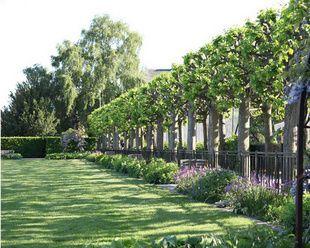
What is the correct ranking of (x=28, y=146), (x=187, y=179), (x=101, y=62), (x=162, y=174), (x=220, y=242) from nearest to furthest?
(x=220, y=242), (x=187, y=179), (x=162, y=174), (x=101, y=62), (x=28, y=146)

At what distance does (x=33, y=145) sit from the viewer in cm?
4356

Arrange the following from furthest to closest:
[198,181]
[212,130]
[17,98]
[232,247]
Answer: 1. [17,98]
2. [212,130]
3. [198,181]
4. [232,247]

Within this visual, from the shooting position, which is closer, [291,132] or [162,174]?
[291,132]

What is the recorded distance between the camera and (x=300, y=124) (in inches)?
159

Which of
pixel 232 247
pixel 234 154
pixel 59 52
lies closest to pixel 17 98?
pixel 59 52

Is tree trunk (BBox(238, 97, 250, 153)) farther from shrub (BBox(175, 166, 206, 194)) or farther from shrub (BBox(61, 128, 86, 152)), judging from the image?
shrub (BBox(61, 128, 86, 152))

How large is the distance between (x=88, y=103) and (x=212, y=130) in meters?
29.2

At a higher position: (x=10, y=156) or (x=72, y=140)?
(x=72, y=140)

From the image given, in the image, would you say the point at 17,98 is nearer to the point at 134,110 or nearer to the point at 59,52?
the point at 59,52

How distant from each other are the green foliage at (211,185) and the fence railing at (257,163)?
1.79 feet

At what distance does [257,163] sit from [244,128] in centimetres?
264

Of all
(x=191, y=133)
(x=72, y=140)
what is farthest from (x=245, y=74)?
(x=72, y=140)

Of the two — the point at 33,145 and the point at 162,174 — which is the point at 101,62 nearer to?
the point at 33,145

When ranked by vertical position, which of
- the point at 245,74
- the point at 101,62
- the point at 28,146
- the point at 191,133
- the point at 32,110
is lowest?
the point at 28,146
